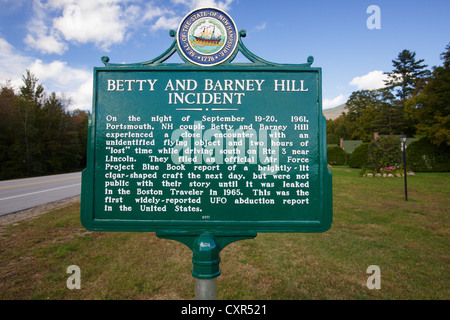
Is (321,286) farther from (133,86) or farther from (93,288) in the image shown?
(133,86)

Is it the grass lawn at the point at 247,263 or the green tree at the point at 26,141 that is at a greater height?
the green tree at the point at 26,141

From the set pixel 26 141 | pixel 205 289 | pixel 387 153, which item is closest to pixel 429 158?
pixel 387 153

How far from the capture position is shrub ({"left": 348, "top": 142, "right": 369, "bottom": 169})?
28562 mm

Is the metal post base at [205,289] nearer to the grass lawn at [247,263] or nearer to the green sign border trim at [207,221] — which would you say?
the green sign border trim at [207,221]

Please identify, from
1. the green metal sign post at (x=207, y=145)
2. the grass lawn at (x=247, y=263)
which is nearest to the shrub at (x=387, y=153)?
the grass lawn at (x=247, y=263)

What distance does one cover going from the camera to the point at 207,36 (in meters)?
2.67

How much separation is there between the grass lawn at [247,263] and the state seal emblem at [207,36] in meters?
3.24

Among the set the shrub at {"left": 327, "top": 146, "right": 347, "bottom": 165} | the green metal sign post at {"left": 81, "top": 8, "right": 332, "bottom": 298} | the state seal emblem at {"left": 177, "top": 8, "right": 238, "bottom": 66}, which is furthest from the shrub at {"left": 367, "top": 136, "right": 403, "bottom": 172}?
the state seal emblem at {"left": 177, "top": 8, "right": 238, "bottom": 66}

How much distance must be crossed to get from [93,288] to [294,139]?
3681 mm

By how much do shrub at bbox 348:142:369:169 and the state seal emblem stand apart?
30.0 meters

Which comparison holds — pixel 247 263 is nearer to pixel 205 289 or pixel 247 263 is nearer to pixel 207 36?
pixel 205 289

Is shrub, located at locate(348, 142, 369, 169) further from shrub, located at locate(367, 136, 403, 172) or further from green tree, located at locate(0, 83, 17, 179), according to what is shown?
green tree, located at locate(0, 83, 17, 179)

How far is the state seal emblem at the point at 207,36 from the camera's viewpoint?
264 cm

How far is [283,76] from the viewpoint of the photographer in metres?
2.73
